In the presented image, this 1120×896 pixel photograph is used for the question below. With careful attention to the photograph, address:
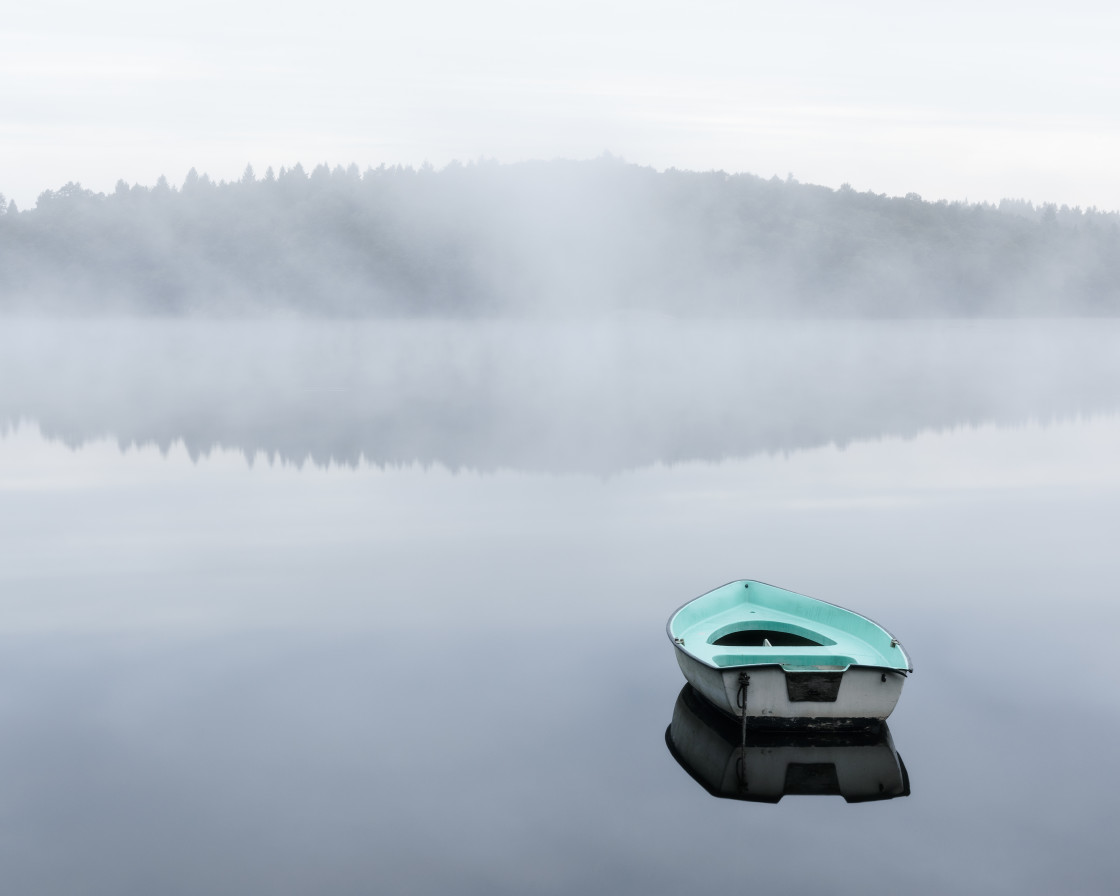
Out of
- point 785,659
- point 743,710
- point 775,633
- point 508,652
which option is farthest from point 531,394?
point 743,710

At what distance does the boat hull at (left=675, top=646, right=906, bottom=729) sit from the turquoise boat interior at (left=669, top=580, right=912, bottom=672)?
0.18 m

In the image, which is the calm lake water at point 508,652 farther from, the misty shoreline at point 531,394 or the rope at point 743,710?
the misty shoreline at point 531,394

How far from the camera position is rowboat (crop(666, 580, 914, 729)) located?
12.0 m

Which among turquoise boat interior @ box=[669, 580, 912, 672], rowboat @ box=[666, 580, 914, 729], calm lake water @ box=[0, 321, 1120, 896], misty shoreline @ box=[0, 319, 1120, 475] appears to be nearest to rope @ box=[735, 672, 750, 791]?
rowboat @ box=[666, 580, 914, 729]

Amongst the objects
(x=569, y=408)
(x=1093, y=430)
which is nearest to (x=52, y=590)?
(x=569, y=408)

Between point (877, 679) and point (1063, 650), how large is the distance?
19.2 feet

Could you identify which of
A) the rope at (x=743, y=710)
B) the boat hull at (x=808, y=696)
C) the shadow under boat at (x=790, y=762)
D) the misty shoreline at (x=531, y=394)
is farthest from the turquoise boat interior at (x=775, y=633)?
the misty shoreline at (x=531, y=394)

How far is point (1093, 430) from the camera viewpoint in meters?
47.5

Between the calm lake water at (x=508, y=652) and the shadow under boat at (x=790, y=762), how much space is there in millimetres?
218

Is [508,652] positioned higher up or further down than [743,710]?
further down

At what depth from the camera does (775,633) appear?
14547mm

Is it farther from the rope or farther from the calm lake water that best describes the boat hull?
the calm lake water

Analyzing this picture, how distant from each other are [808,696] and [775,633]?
8.44 feet

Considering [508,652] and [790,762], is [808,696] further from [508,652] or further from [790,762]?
[508,652]
